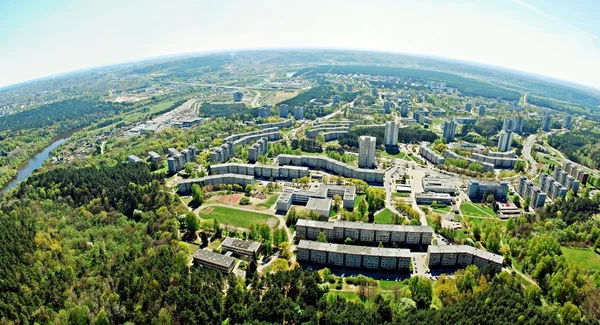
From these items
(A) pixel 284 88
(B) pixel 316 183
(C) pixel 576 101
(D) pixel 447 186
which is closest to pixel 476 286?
(D) pixel 447 186

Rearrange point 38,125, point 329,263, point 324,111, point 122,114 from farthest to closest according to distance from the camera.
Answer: point 122,114 < point 324,111 < point 38,125 < point 329,263

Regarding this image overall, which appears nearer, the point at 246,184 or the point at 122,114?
the point at 246,184

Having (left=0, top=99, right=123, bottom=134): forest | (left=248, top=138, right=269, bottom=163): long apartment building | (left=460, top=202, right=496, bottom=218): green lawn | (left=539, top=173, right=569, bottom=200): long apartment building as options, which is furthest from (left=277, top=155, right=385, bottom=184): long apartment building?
(left=0, top=99, right=123, bottom=134): forest

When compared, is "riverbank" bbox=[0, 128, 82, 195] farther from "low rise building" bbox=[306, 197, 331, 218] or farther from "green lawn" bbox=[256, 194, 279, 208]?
"low rise building" bbox=[306, 197, 331, 218]

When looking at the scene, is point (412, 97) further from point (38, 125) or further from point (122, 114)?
point (38, 125)

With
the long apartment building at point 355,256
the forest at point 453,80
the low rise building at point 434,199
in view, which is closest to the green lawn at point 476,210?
the low rise building at point 434,199
